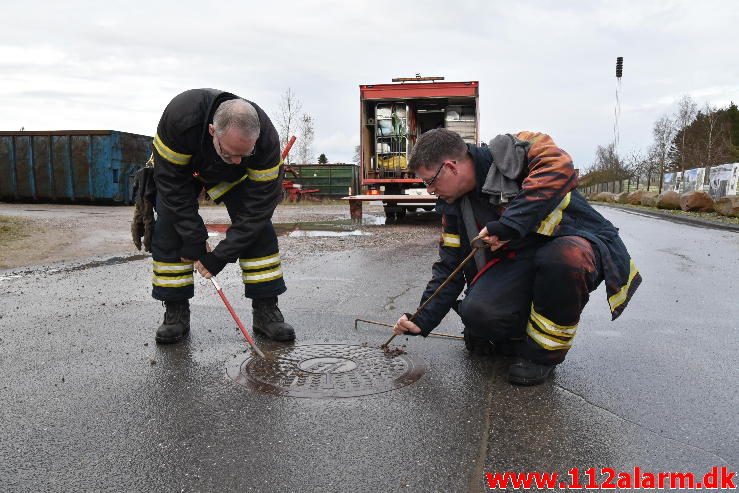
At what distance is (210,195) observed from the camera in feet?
11.9

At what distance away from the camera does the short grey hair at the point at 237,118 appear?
2.87 metres

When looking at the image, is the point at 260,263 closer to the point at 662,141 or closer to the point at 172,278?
the point at 172,278

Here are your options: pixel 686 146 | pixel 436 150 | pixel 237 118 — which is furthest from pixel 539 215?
pixel 686 146

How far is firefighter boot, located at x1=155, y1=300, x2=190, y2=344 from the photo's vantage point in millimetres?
3428

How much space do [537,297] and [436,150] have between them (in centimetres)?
84

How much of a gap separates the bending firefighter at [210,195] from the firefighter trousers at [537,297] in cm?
121

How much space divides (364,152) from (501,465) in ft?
37.8

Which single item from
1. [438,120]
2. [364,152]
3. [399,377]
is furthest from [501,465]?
[438,120]

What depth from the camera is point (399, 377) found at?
Answer: 286 cm

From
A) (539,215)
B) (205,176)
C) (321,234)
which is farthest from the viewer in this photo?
(321,234)

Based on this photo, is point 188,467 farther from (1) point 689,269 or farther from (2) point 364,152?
(2) point 364,152

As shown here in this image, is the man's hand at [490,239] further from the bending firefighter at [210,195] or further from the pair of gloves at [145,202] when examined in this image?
the pair of gloves at [145,202]

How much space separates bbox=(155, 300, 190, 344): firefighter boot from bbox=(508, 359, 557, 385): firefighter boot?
6.29ft

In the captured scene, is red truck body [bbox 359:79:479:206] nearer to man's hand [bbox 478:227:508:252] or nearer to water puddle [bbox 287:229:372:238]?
water puddle [bbox 287:229:372:238]
